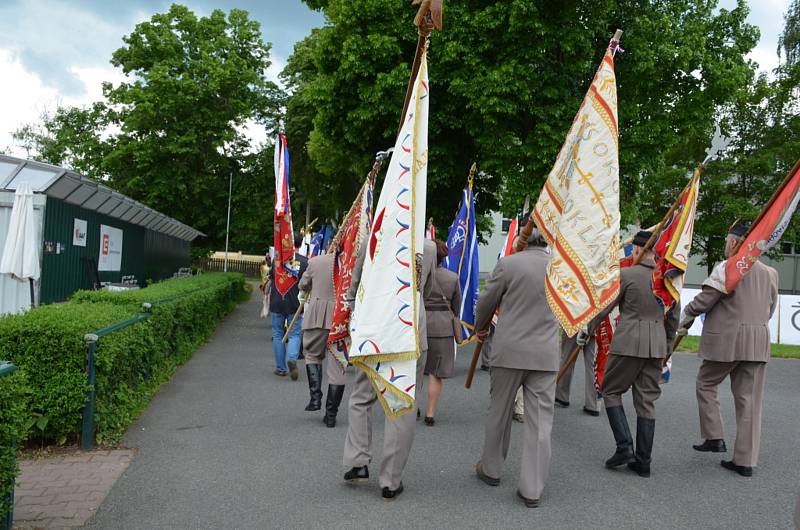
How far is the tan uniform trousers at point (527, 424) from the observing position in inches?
198

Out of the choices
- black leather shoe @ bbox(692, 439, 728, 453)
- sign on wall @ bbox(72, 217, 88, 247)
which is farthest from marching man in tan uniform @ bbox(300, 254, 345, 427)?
sign on wall @ bbox(72, 217, 88, 247)

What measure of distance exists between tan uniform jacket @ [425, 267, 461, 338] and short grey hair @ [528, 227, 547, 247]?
191 centimetres

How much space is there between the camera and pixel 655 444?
6.96 metres

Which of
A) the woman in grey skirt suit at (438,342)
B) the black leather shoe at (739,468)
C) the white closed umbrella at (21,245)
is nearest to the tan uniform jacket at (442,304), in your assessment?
the woman in grey skirt suit at (438,342)

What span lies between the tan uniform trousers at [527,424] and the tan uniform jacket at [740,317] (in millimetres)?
2043

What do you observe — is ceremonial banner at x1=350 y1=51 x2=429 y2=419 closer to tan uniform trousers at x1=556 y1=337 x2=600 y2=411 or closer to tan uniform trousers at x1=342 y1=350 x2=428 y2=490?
tan uniform trousers at x1=342 y1=350 x2=428 y2=490

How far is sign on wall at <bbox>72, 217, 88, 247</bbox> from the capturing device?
17.4 metres

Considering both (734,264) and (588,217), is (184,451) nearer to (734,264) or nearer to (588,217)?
(588,217)

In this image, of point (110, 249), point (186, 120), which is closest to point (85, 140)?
point (186, 120)

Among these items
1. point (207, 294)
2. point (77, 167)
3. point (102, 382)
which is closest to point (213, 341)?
point (207, 294)

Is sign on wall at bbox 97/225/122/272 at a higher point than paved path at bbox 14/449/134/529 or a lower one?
higher

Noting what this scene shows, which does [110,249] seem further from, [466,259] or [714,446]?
[714,446]

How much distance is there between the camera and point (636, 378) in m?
5.96

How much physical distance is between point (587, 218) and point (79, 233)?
15728 mm
